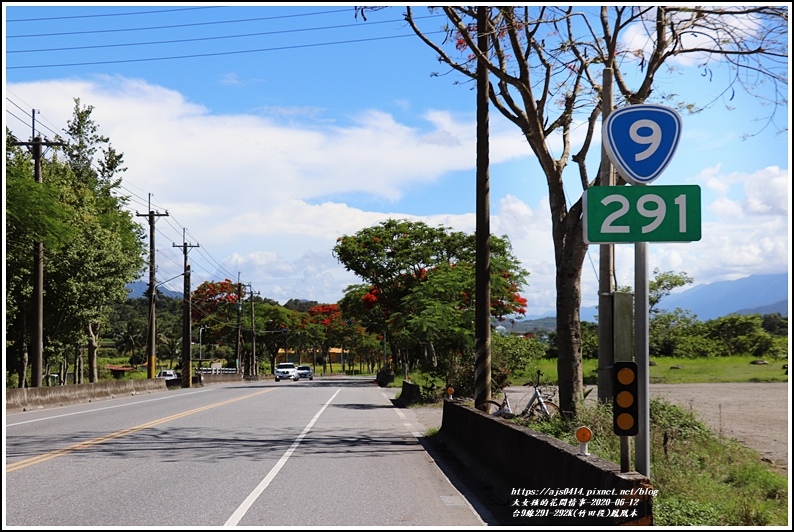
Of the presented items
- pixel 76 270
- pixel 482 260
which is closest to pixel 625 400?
pixel 482 260

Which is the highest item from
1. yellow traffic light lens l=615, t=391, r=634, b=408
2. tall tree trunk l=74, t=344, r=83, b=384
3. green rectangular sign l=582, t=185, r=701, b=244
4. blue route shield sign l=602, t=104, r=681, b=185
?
blue route shield sign l=602, t=104, r=681, b=185

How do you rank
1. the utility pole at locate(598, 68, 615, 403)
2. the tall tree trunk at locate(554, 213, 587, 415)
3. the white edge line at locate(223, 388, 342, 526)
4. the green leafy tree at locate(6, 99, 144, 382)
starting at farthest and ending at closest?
the green leafy tree at locate(6, 99, 144, 382), the tall tree trunk at locate(554, 213, 587, 415), the utility pole at locate(598, 68, 615, 403), the white edge line at locate(223, 388, 342, 526)

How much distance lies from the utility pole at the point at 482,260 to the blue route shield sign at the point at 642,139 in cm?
1090

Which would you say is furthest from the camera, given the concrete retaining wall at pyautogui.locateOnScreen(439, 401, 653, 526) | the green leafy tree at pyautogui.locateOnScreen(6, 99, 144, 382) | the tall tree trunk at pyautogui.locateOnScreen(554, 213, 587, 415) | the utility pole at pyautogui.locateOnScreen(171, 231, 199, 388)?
the utility pole at pyautogui.locateOnScreen(171, 231, 199, 388)

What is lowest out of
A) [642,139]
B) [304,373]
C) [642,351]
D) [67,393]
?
[304,373]

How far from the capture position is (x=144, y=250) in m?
60.1

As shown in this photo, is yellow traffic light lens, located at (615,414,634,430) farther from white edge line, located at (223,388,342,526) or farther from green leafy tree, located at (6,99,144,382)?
green leafy tree, located at (6,99,144,382)

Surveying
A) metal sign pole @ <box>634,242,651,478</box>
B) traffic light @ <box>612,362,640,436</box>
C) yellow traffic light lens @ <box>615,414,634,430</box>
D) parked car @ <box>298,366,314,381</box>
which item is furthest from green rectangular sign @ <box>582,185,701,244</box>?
parked car @ <box>298,366,314,381</box>

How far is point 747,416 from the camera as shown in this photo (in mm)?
24578

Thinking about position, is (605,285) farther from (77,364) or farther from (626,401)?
(77,364)

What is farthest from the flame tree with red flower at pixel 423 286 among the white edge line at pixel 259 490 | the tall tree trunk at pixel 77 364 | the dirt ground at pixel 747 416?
the tall tree trunk at pixel 77 364

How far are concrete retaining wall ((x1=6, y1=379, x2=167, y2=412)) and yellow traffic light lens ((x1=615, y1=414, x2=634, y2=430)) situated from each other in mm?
24641

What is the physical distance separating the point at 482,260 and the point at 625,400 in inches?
454

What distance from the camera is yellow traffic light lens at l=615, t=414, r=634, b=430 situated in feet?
23.6
